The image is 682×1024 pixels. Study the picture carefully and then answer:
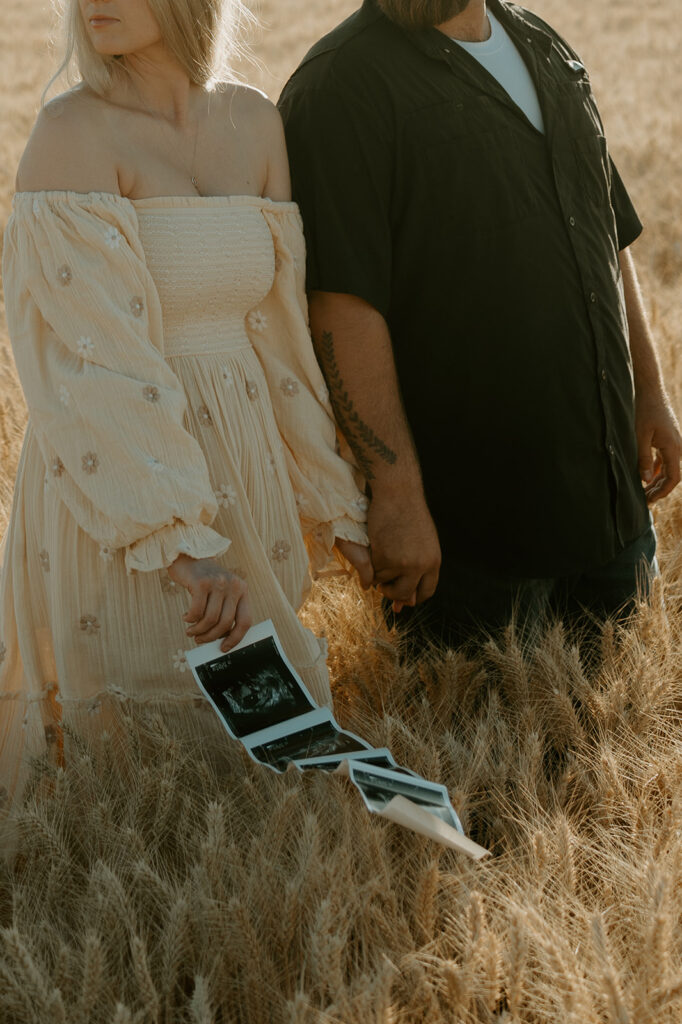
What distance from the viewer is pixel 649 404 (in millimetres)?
2750

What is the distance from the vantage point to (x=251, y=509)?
7.06ft

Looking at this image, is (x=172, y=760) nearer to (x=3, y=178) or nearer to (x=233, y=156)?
(x=233, y=156)

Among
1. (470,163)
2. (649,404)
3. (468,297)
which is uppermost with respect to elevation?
(470,163)

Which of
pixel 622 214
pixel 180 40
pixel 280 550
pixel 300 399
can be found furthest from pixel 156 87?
pixel 622 214

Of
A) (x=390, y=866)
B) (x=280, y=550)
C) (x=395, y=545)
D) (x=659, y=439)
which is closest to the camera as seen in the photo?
(x=390, y=866)

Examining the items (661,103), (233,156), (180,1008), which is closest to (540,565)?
(233,156)

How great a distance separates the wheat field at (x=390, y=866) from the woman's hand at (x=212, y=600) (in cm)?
26

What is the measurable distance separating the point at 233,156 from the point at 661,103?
10436mm

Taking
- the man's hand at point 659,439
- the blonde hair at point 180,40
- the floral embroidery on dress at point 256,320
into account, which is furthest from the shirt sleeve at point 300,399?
the man's hand at point 659,439

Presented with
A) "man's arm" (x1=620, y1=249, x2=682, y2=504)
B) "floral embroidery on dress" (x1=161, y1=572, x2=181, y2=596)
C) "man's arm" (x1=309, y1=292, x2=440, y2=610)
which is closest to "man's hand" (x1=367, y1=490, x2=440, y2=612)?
"man's arm" (x1=309, y1=292, x2=440, y2=610)

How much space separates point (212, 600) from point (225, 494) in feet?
0.99

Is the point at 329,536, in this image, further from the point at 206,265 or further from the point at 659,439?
the point at 659,439

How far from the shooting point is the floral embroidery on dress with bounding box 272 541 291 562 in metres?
2.19

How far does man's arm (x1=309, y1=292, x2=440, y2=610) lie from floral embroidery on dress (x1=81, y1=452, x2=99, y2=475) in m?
0.59
